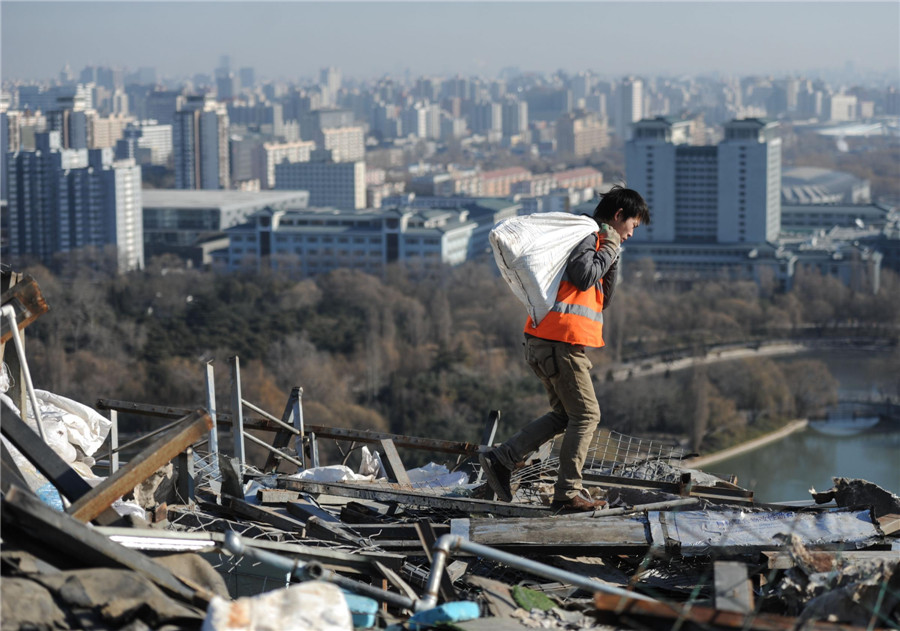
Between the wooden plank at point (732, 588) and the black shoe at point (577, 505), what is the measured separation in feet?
1.20

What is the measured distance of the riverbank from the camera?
446 inches

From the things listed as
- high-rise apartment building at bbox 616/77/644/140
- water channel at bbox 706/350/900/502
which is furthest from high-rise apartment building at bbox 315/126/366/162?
water channel at bbox 706/350/900/502

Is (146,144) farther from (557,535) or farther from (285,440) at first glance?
(557,535)

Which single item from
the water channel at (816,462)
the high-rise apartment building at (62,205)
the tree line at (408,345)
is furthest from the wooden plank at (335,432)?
the high-rise apartment building at (62,205)

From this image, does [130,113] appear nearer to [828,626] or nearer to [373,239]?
[373,239]

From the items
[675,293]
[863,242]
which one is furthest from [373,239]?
[863,242]

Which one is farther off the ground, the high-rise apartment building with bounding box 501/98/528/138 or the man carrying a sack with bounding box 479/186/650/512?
the high-rise apartment building with bounding box 501/98/528/138

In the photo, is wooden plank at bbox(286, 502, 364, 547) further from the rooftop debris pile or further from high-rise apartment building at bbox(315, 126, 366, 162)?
high-rise apartment building at bbox(315, 126, 366, 162)

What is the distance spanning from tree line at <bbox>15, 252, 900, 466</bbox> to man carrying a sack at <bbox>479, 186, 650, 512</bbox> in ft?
30.6

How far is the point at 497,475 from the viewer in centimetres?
159

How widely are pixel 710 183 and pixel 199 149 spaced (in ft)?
51.4

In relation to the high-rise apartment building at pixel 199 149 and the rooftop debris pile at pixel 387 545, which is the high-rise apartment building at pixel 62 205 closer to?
the high-rise apartment building at pixel 199 149

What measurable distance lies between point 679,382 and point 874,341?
14.9ft

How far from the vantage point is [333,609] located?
3.35ft
